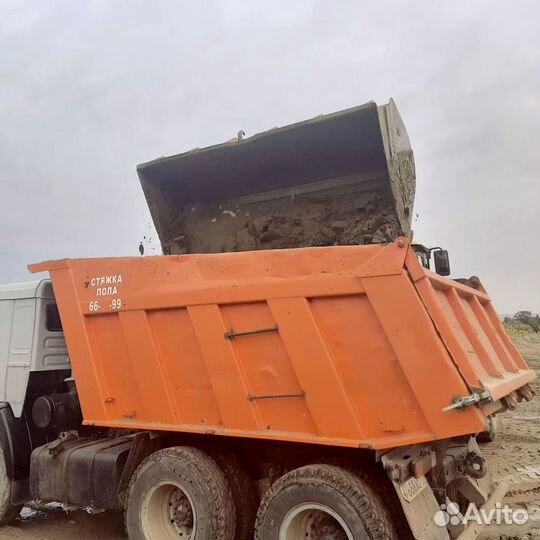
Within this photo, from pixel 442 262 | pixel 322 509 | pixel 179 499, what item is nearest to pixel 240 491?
pixel 179 499

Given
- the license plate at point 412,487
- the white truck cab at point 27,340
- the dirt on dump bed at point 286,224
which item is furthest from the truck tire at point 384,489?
the white truck cab at point 27,340

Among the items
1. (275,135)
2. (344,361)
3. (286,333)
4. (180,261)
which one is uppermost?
(275,135)

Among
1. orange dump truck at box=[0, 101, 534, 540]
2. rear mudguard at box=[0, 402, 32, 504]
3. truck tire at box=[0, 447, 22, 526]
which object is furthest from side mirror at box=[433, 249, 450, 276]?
truck tire at box=[0, 447, 22, 526]

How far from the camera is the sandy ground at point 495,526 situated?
165 inches

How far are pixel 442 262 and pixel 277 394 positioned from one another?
6.80 feet

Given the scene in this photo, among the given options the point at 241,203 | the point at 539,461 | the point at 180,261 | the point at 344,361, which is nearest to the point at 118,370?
the point at 180,261

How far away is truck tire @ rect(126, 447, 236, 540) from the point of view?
145 inches

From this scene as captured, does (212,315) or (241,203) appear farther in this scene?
(241,203)

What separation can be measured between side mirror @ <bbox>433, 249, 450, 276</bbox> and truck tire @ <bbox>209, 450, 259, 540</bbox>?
7.58 ft

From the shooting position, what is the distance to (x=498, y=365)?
4176mm

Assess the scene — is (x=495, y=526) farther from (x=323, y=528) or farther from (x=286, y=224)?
(x=286, y=224)

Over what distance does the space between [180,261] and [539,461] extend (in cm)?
459

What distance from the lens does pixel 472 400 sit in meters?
2.94

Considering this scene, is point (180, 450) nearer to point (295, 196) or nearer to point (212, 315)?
point (212, 315)
